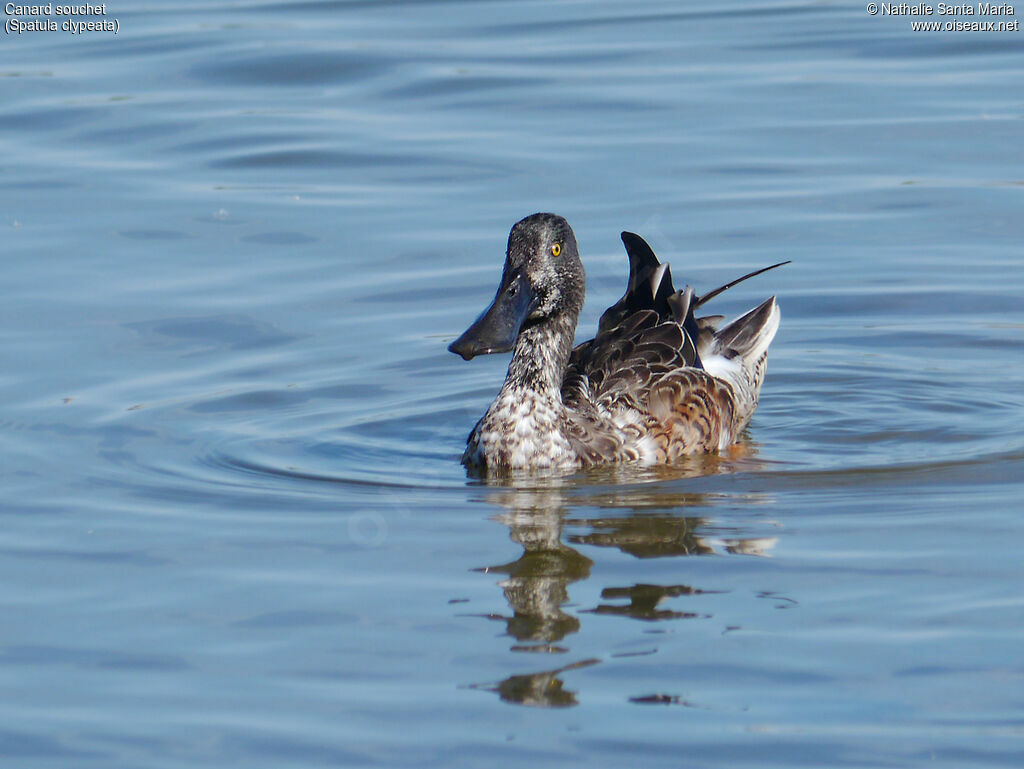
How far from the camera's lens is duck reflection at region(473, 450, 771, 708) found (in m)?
6.10

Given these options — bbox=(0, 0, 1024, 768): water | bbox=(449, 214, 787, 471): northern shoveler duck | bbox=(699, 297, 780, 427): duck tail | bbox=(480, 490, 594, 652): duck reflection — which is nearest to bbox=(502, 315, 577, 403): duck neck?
bbox=(449, 214, 787, 471): northern shoveler duck

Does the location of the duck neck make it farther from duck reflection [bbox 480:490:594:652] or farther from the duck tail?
the duck tail

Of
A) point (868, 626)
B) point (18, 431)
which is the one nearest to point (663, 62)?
point (18, 431)

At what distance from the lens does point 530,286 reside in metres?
8.91

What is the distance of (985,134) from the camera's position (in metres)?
14.5

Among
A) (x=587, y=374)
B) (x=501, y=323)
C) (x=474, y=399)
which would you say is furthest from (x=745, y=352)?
(x=501, y=323)

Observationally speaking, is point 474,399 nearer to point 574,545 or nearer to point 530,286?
point 530,286

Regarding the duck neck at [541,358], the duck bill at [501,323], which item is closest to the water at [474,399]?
the duck neck at [541,358]

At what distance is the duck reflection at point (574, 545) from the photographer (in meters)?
6.10

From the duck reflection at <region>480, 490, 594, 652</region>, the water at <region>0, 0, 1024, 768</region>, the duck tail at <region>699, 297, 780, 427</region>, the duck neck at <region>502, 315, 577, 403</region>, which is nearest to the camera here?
the water at <region>0, 0, 1024, 768</region>

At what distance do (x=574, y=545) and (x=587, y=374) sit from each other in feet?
8.10

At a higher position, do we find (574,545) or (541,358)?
(541,358)

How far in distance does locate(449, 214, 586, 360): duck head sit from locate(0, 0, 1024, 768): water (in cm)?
74

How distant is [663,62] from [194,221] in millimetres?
5954
